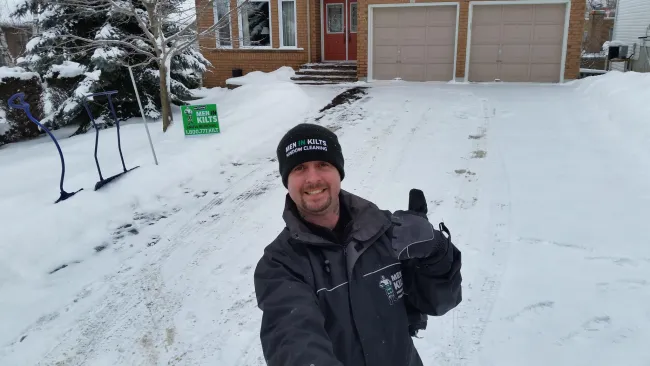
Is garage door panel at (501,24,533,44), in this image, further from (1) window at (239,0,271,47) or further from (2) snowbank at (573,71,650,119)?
(1) window at (239,0,271,47)

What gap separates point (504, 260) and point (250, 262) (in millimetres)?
2423

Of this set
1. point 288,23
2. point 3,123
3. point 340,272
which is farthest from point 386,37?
point 340,272

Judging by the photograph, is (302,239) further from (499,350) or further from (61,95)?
(61,95)

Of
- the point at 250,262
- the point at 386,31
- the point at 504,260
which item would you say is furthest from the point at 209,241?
the point at 386,31

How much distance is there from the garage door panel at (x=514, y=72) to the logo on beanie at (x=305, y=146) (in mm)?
14066

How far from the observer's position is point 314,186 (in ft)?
6.19

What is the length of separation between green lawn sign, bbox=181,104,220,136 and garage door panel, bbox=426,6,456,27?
8708 millimetres

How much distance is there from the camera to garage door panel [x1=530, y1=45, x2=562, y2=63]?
1402cm

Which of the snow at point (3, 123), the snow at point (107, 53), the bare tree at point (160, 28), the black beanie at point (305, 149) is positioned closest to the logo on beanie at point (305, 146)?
the black beanie at point (305, 149)

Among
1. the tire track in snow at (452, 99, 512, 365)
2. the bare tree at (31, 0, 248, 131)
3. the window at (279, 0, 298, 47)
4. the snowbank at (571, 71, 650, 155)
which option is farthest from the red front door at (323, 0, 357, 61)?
the tire track in snow at (452, 99, 512, 365)

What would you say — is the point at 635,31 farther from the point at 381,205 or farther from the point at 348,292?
the point at 348,292

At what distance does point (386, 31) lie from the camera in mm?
15117

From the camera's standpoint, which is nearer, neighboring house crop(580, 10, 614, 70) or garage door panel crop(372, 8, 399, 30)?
garage door panel crop(372, 8, 399, 30)

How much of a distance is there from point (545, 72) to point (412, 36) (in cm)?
405
